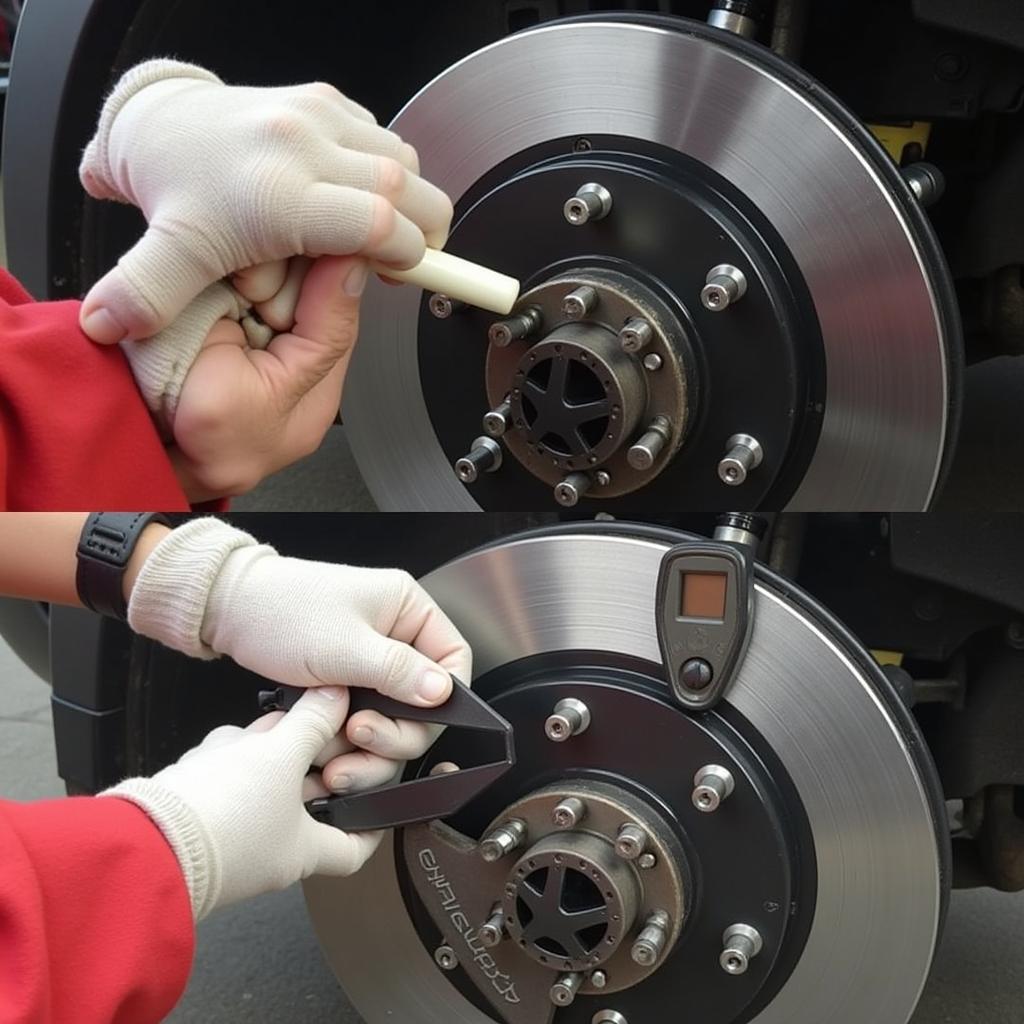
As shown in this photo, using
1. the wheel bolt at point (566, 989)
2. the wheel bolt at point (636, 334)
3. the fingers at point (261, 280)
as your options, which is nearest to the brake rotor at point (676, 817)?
the wheel bolt at point (566, 989)

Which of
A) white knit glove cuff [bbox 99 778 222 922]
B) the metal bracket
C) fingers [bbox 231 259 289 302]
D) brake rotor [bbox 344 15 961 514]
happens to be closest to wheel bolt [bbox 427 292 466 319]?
brake rotor [bbox 344 15 961 514]

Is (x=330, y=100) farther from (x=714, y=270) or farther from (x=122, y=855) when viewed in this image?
(x=122, y=855)

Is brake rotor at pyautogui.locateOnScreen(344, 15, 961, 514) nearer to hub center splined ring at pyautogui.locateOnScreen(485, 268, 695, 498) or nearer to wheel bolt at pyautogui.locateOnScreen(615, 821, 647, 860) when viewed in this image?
hub center splined ring at pyautogui.locateOnScreen(485, 268, 695, 498)

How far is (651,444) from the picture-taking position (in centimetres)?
75

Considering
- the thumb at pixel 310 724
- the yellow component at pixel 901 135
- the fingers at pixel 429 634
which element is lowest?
the thumb at pixel 310 724

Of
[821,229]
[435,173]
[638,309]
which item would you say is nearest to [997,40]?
[821,229]

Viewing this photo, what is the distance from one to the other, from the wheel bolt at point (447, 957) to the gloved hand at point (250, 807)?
0.14 metres

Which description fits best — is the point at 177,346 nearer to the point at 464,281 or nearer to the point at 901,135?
the point at 464,281

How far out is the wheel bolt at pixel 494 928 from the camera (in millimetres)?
789

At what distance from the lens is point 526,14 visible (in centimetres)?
90

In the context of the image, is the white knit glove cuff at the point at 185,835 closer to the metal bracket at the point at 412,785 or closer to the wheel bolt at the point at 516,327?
the metal bracket at the point at 412,785

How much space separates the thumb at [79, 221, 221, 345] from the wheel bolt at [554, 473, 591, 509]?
244 mm

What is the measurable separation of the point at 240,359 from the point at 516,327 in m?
0.16

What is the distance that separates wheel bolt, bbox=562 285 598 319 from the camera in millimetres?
743
